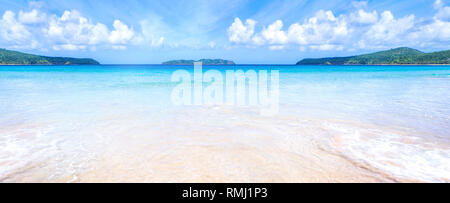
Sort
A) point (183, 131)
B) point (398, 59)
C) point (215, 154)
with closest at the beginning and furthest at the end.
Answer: point (215, 154) → point (183, 131) → point (398, 59)

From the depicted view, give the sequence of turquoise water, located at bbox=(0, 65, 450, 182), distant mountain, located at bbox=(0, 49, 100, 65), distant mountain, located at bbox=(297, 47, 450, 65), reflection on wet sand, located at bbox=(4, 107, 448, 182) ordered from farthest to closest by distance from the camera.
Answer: distant mountain, located at bbox=(297, 47, 450, 65), distant mountain, located at bbox=(0, 49, 100, 65), turquoise water, located at bbox=(0, 65, 450, 182), reflection on wet sand, located at bbox=(4, 107, 448, 182)

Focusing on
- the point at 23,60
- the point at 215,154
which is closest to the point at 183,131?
the point at 215,154

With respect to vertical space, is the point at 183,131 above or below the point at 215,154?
above

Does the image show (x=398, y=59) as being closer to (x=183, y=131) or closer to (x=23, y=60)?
(x=183, y=131)

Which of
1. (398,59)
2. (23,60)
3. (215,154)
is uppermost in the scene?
(398,59)

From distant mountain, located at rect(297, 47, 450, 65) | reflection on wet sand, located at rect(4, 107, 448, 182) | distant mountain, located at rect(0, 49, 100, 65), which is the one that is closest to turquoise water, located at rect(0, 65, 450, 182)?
reflection on wet sand, located at rect(4, 107, 448, 182)

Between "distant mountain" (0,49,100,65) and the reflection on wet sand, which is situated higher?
"distant mountain" (0,49,100,65)

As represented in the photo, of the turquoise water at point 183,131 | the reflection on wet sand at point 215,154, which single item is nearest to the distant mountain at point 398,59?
the turquoise water at point 183,131

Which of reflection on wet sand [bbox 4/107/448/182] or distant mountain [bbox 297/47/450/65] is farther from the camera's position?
distant mountain [bbox 297/47/450/65]

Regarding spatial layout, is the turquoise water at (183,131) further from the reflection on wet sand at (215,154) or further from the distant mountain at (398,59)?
the distant mountain at (398,59)

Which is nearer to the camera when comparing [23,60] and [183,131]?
[183,131]

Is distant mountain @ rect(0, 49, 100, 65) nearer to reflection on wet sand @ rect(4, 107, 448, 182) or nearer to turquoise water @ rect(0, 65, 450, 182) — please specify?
turquoise water @ rect(0, 65, 450, 182)
